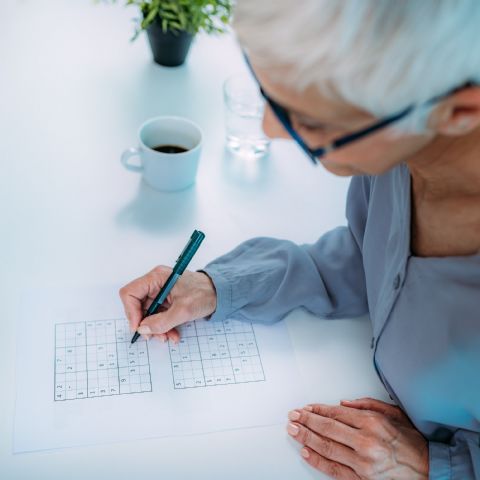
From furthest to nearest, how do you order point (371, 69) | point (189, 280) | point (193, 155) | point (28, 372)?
point (193, 155) < point (189, 280) < point (28, 372) < point (371, 69)

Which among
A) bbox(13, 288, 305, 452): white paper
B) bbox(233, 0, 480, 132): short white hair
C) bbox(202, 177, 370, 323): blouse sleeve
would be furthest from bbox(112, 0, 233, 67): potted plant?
bbox(233, 0, 480, 132): short white hair

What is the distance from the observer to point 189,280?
97cm

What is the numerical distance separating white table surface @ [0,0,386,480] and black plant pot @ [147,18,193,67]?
3cm

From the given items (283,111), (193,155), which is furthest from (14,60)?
(283,111)

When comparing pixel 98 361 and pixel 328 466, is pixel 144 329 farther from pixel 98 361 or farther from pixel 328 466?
pixel 328 466

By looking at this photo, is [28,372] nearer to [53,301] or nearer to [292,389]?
[53,301]

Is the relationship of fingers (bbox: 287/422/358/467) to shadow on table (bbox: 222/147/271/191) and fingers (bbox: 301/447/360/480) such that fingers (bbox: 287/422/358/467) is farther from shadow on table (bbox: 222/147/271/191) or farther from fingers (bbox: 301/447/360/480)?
shadow on table (bbox: 222/147/271/191)

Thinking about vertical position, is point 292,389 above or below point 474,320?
below

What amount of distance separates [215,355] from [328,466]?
22 cm

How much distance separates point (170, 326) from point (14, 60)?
780 mm

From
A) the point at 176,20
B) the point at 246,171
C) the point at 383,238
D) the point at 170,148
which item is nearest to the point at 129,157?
the point at 170,148

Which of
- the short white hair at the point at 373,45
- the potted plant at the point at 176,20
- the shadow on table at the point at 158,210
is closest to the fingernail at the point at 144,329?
the shadow on table at the point at 158,210

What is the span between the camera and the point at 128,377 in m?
0.86

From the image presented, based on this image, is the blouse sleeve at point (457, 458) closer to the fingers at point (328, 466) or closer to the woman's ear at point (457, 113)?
the fingers at point (328, 466)
